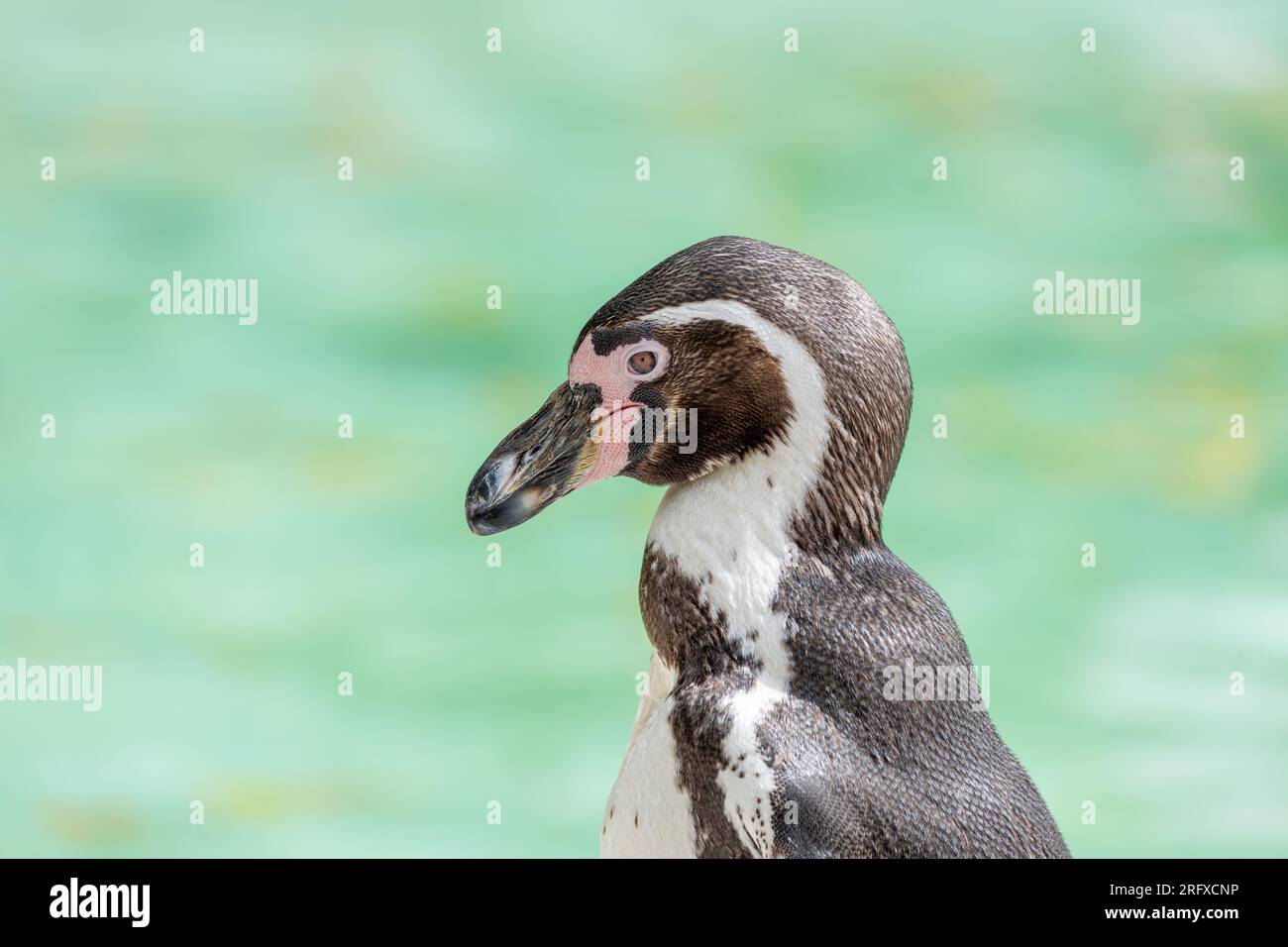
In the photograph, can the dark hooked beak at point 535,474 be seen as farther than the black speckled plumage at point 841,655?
Yes

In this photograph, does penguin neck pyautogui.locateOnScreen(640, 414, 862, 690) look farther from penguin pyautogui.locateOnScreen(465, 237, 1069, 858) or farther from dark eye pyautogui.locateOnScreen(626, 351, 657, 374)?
dark eye pyautogui.locateOnScreen(626, 351, 657, 374)

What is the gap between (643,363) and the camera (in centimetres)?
249

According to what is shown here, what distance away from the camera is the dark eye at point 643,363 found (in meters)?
2.49

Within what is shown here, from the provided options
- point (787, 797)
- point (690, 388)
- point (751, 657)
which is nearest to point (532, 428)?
point (690, 388)

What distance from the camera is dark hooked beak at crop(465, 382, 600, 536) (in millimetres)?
2537

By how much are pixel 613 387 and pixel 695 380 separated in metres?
0.12

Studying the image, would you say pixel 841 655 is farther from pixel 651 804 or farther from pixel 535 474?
pixel 535 474

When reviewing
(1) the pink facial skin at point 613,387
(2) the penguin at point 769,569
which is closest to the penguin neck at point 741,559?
(2) the penguin at point 769,569

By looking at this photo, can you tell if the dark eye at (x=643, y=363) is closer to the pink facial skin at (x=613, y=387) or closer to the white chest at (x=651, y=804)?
the pink facial skin at (x=613, y=387)

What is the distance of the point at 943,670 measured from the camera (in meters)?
2.47
